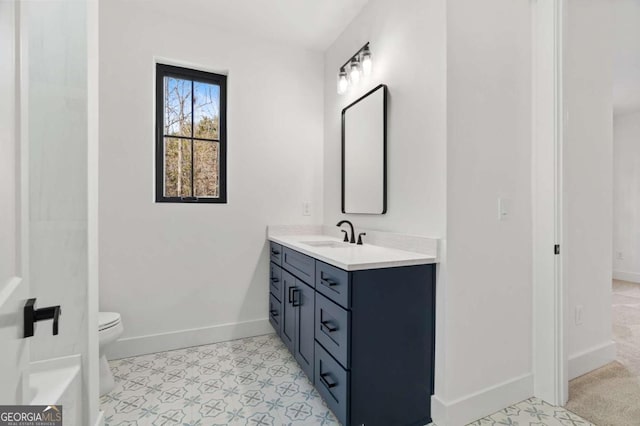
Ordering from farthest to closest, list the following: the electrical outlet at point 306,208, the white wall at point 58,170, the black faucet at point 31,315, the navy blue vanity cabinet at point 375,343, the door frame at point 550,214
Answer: the electrical outlet at point 306,208
the door frame at point 550,214
the navy blue vanity cabinet at point 375,343
the white wall at point 58,170
the black faucet at point 31,315

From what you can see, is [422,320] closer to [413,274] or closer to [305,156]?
[413,274]

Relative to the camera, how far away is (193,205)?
2459 mm

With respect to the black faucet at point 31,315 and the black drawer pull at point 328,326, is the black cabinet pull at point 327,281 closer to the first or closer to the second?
the black drawer pull at point 328,326

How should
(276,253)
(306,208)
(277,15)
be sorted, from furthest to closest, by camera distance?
1. (306,208)
2. (276,253)
3. (277,15)

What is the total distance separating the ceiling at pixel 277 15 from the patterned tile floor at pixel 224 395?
259cm

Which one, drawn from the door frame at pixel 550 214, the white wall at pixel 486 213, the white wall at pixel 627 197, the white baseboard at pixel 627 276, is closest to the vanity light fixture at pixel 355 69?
the white wall at pixel 486 213

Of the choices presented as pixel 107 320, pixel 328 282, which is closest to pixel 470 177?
pixel 328 282

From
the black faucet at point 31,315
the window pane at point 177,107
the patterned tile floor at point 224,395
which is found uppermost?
the window pane at point 177,107

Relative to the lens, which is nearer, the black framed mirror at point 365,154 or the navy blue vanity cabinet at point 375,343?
the navy blue vanity cabinet at point 375,343

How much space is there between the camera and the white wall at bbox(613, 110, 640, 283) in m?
4.47

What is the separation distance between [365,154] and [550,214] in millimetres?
1168

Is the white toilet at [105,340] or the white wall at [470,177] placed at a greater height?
the white wall at [470,177]

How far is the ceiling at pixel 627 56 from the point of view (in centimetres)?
236

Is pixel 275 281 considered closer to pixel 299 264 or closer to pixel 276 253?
pixel 276 253
